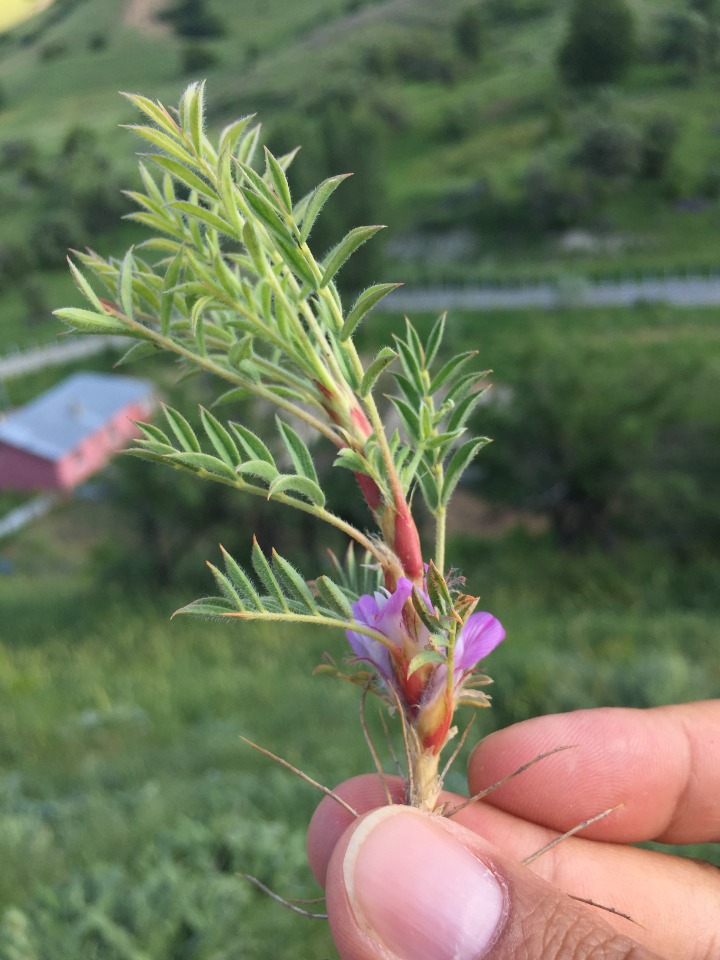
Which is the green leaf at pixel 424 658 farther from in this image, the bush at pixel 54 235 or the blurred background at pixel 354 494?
the bush at pixel 54 235

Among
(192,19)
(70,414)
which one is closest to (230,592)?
(70,414)

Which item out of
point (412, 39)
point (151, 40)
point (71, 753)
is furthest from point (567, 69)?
point (71, 753)

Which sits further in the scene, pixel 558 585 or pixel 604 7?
pixel 604 7

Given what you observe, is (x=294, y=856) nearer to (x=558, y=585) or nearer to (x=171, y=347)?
(x=171, y=347)

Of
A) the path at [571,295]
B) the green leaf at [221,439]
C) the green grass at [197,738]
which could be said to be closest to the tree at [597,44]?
the path at [571,295]

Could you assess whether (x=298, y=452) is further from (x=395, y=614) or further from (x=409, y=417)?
(x=395, y=614)

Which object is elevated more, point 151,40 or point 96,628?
point 151,40
